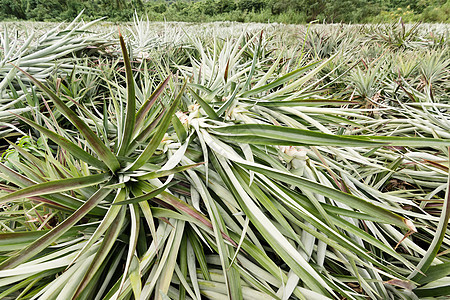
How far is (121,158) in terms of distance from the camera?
54 cm

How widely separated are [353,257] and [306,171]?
0.71 ft

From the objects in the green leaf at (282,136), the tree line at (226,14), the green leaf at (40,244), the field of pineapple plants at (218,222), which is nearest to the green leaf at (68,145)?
the field of pineapple plants at (218,222)

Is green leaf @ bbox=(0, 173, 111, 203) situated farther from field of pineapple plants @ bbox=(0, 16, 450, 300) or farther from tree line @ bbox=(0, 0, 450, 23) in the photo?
tree line @ bbox=(0, 0, 450, 23)

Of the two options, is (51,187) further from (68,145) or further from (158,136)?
(158,136)

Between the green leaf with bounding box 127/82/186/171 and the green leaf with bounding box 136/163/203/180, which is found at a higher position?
the green leaf with bounding box 127/82/186/171

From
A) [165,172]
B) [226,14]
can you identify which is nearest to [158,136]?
[165,172]

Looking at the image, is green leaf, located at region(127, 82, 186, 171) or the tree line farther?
the tree line

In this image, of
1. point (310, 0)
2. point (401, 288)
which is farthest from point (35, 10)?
point (401, 288)

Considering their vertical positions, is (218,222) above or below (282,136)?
below

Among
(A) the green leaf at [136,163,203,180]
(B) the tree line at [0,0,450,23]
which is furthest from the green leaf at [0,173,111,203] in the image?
(B) the tree line at [0,0,450,23]

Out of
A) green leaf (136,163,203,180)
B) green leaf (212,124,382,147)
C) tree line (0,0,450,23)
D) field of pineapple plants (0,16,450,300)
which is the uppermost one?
tree line (0,0,450,23)

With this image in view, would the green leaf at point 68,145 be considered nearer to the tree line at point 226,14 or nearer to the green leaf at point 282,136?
the green leaf at point 282,136

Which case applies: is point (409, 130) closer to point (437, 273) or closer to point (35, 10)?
point (437, 273)

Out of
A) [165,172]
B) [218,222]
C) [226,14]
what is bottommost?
[218,222]
